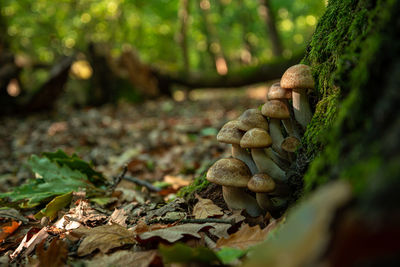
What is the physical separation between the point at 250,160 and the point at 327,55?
88cm

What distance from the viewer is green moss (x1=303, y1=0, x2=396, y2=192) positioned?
1.08 m

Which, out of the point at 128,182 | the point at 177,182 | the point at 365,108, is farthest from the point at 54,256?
the point at 177,182

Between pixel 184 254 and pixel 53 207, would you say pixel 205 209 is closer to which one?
pixel 184 254

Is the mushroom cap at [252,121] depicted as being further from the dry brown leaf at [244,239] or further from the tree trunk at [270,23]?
the tree trunk at [270,23]

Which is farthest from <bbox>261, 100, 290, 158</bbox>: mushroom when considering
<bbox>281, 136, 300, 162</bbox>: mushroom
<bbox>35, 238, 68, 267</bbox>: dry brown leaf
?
<bbox>35, 238, 68, 267</bbox>: dry brown leaf

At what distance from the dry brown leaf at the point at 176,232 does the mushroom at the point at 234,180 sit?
30 centimetres

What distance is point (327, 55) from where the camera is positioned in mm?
2047

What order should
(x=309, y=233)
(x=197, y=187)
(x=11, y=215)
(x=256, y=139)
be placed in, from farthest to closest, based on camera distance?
(x=197, y=187)
(x=11, y=215)
(x=256, y=139)
(x=309, y=233)

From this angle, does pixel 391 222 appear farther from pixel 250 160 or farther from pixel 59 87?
pixel 59 87

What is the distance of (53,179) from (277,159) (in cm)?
220

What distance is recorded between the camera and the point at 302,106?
2174 mm

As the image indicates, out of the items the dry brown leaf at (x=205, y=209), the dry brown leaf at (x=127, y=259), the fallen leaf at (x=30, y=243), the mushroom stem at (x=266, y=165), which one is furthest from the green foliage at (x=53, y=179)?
the mushroom stem at (x=266, y=165)

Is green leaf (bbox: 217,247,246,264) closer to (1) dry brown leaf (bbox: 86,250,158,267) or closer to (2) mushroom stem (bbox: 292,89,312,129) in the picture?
(1) dry brown leaf (bbox: 86,250,158,267)

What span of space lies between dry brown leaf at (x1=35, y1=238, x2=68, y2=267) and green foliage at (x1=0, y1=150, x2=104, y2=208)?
4.11 ft
